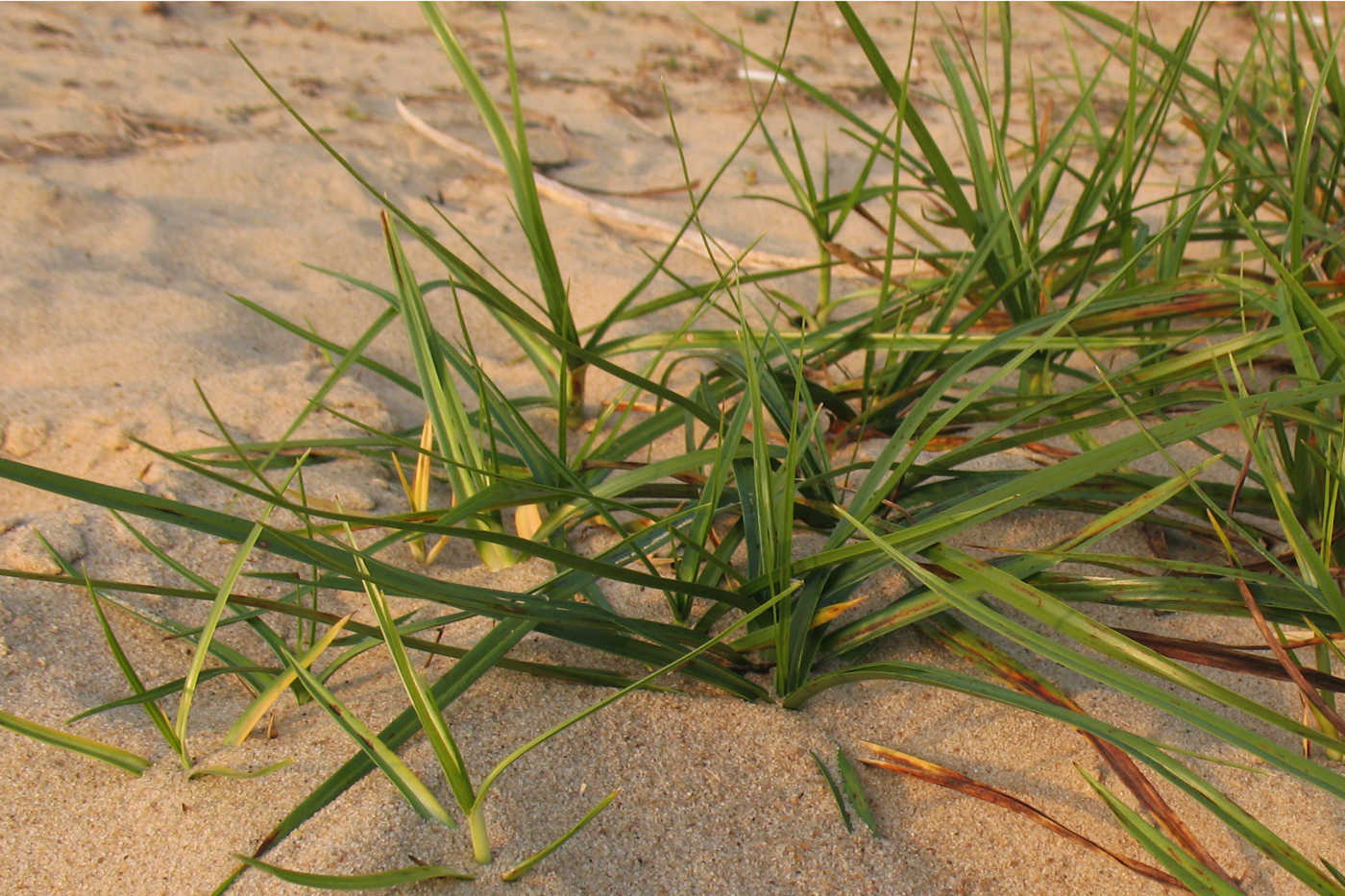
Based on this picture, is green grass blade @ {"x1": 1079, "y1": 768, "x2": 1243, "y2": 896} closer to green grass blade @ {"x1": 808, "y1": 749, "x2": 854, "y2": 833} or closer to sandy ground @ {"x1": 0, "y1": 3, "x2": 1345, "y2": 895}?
sandy ground @ {"x1": 0, "y1": 3, "x2": 1345, "y2": 895}

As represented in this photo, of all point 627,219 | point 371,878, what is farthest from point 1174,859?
point 627,219

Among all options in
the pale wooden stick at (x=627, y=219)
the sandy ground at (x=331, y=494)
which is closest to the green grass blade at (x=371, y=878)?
the sandy ground at (x=331, y=494)

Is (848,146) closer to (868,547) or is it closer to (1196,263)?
(1196,263)

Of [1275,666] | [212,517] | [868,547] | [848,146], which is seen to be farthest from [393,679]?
[848,146]

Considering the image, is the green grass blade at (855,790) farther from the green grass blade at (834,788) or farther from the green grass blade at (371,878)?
the green grass blade at (371,878)

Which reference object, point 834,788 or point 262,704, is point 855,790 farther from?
point 262,704

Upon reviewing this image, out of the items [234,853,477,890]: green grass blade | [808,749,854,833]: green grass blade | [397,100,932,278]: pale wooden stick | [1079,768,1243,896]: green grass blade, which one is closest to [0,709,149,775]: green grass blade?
[234,853,477,890]: green grass blade
